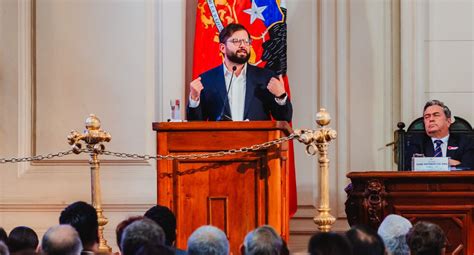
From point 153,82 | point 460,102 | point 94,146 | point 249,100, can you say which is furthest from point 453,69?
point 94,146

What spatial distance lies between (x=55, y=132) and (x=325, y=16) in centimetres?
247

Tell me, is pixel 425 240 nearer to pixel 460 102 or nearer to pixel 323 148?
pixel 323 148

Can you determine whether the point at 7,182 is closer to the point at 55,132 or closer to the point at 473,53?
the point at 55,132

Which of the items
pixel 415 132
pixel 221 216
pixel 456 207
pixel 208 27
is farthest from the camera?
pixel 208 27

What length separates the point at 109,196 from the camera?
805 centimetres

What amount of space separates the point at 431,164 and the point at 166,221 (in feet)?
7.92

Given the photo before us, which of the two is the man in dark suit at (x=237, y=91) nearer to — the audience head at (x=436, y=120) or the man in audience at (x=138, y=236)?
the audience head at (x=436, y=120)

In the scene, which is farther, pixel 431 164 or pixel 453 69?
pixel 453 69

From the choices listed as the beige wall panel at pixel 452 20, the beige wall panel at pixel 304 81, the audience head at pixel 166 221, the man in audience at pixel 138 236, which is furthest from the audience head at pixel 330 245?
the beige wall panel at pixel 452 20

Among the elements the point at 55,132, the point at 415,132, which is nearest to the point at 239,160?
the point at 415,132

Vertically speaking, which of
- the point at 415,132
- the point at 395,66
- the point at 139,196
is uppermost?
the point at 395,66

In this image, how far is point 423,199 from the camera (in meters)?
6.58

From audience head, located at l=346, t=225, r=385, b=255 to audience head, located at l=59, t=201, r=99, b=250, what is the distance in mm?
1294

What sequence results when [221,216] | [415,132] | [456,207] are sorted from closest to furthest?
[221,216] → [456,207] → [415,132]
